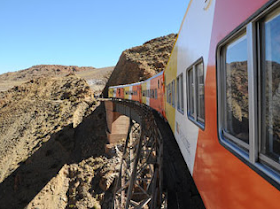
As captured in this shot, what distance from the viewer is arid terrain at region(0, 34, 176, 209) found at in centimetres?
1931

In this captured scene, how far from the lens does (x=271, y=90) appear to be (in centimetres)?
125

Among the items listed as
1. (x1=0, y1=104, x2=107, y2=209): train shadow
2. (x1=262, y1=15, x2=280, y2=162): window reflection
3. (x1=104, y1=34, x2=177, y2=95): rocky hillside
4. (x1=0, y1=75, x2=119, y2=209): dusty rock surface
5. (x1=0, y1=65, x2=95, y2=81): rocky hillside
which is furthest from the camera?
(x1=0, y1=65, x2=95, y2=81): rocky hillside

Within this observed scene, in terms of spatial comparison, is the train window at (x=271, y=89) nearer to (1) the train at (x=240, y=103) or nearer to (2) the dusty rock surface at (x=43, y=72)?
(1) the train at (x=240, y=103)

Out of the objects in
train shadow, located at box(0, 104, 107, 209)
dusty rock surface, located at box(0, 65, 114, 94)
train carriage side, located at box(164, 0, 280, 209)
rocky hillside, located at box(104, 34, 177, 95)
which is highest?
dusty rock surface, located at box(0, 65, 114, 94)

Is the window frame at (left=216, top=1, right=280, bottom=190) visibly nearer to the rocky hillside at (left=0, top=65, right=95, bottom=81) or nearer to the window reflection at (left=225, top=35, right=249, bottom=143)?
the window reflection at (left=225, top=35, right=249, bottom=143)

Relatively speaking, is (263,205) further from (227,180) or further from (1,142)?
(1,142)

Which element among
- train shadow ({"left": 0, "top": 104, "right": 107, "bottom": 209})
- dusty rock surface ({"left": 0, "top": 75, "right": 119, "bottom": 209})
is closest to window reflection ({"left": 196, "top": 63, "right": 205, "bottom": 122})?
dusty rock surface ({"left": 0, "top": 75, "right": 119, "bottom": 209})

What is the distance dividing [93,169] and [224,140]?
2218cm

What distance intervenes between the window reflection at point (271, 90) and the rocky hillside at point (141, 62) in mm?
37830

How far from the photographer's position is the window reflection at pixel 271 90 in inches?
46.9

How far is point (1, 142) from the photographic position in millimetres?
26125

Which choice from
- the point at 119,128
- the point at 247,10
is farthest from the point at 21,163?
the point at 247,10

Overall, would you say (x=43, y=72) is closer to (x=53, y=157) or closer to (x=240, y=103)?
(x=53, y=157)

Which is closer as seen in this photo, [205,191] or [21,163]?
[205,191]
